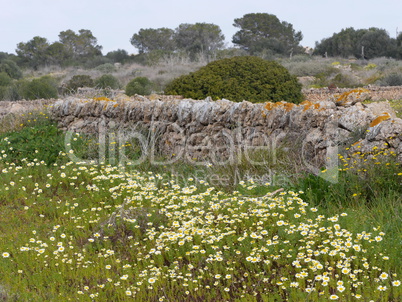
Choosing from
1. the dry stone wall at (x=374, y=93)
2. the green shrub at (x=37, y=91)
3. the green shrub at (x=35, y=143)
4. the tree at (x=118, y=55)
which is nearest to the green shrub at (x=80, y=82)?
the green shrub at (x=37, y=91)

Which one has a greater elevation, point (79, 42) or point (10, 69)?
point (79, 42)

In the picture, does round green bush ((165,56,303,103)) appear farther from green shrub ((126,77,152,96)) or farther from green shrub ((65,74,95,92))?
green shrub ((65,74,95,92))

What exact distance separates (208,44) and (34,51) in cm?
1858

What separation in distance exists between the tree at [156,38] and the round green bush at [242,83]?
137 ft

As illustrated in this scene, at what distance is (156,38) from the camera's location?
56.6 meters

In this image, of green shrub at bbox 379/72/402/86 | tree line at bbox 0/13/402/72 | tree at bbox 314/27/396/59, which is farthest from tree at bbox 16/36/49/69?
green shrub at bbox 379/72/402/86

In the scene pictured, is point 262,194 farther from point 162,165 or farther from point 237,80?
point 237,80

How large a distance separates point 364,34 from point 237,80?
38313 mm

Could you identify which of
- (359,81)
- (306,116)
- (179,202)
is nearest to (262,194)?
(179,202)

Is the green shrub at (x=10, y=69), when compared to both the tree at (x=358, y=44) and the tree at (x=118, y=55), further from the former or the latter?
the tree at (x=358, y=44)

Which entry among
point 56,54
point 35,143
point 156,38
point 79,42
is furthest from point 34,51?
point 35,143

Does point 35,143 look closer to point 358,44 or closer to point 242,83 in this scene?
point 242,83

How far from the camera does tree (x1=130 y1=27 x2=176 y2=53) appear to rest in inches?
2210

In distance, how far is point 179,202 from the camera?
6137mm
